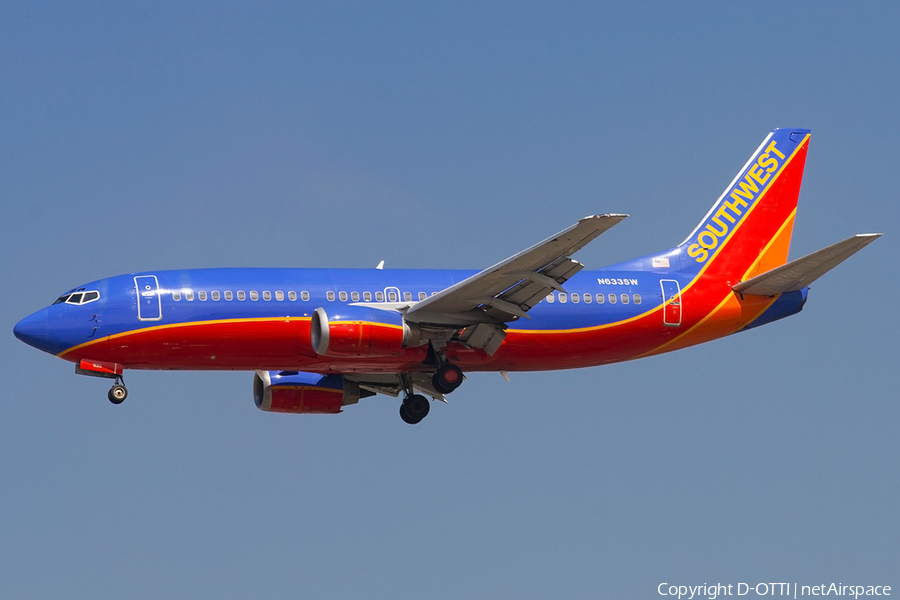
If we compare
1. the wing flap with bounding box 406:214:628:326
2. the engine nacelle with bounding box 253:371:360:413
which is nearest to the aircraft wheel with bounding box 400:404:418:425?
the engine nacelle with bounding box 253:371:360:413

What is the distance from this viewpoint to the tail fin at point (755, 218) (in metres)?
46.8

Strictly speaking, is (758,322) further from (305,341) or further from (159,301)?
(159,301)

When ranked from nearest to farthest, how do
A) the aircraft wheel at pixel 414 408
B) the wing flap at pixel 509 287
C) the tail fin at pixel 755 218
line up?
the wing flap at pixel 509 287 < the aircraft wheel at pixel 414 408 < the tail fin at pixel 755 218

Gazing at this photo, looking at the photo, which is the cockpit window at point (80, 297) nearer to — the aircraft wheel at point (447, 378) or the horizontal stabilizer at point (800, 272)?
the aircraft wheel at point (447, 378)

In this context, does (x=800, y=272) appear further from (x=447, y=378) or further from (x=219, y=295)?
(x=219, y=295)

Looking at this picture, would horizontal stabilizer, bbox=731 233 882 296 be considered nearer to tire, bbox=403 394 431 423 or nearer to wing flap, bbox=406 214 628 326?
wing flap, bbox=406 214 628 326

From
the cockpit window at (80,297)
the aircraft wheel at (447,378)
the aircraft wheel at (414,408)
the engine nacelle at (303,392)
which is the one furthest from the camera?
the engine nacelle at (303,392)

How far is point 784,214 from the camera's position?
1912 inches

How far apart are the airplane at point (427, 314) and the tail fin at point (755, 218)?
0.07 m

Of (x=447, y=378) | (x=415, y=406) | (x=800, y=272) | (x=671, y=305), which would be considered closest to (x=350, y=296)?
(x=447, y=378)

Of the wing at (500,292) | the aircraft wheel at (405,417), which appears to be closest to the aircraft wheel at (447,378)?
the wing at (500,292)

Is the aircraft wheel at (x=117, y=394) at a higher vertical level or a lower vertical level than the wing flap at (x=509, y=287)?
lower

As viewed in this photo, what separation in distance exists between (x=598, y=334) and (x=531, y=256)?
6.63m

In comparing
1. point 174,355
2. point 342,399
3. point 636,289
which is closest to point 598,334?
point 636,289
